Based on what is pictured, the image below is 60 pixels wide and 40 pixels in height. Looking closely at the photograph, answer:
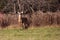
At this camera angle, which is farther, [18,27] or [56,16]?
[56,16]

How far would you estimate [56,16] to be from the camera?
18.5m

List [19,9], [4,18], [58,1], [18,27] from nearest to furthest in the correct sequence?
[18,27] → [4,18] → [19,9] → [58,1]

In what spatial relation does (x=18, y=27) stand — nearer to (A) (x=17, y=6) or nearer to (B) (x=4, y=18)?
(B) (x=4, y=18)

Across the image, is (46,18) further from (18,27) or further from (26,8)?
(26,8)

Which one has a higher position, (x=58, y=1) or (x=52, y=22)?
(x=58, y=1)

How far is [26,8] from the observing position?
2244cm

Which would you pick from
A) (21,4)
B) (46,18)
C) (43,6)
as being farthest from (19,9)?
(46,18)

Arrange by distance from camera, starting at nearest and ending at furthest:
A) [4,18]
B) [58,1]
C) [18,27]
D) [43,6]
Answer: [18,27], [4,18], [43,6], [58,1]

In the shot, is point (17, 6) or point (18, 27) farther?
point (17, 6)


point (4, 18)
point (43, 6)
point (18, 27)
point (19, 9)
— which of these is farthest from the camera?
point (43, 6)

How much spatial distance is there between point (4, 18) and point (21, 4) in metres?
4.08

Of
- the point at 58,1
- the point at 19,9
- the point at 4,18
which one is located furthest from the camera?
the point at 58,1

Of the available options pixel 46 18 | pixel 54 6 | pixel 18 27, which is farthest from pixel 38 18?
pixel 54 6

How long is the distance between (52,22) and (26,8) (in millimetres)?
4903
